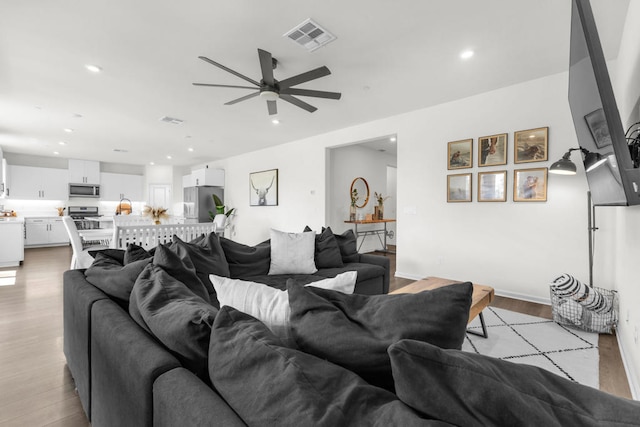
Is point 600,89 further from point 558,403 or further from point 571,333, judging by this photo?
point 571,333

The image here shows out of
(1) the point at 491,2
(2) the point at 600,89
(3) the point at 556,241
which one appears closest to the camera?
(2) the point at 600,89

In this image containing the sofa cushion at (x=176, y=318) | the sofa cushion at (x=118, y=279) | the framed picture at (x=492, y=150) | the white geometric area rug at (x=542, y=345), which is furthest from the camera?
the framed picture at (x=492, y=150)

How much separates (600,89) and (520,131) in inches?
103

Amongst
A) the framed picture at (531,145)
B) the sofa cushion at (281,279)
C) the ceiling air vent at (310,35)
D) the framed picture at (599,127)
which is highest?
the ceiling air vent at (310,35)

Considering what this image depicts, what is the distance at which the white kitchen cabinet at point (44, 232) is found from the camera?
7.94m

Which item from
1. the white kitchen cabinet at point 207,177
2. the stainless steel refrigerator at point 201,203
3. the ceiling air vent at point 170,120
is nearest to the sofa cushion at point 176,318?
the ceiling air vent at point 170,120

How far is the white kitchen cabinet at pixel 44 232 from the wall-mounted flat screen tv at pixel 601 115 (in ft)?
35.9

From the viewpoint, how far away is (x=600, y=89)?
138cm

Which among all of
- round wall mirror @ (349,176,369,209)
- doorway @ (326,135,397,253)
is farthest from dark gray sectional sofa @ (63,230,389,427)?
round wall mirror @ (349,176,369,209)

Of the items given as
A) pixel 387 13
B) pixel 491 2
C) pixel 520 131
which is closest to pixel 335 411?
pixel 387 13

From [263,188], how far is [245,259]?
4.68 m

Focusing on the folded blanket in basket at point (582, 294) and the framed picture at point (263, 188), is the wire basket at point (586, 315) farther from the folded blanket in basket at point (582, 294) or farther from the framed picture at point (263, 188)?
the framed picture at point (263, 188)

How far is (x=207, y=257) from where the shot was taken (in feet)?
7.96

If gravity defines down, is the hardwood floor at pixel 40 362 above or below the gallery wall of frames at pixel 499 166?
below
